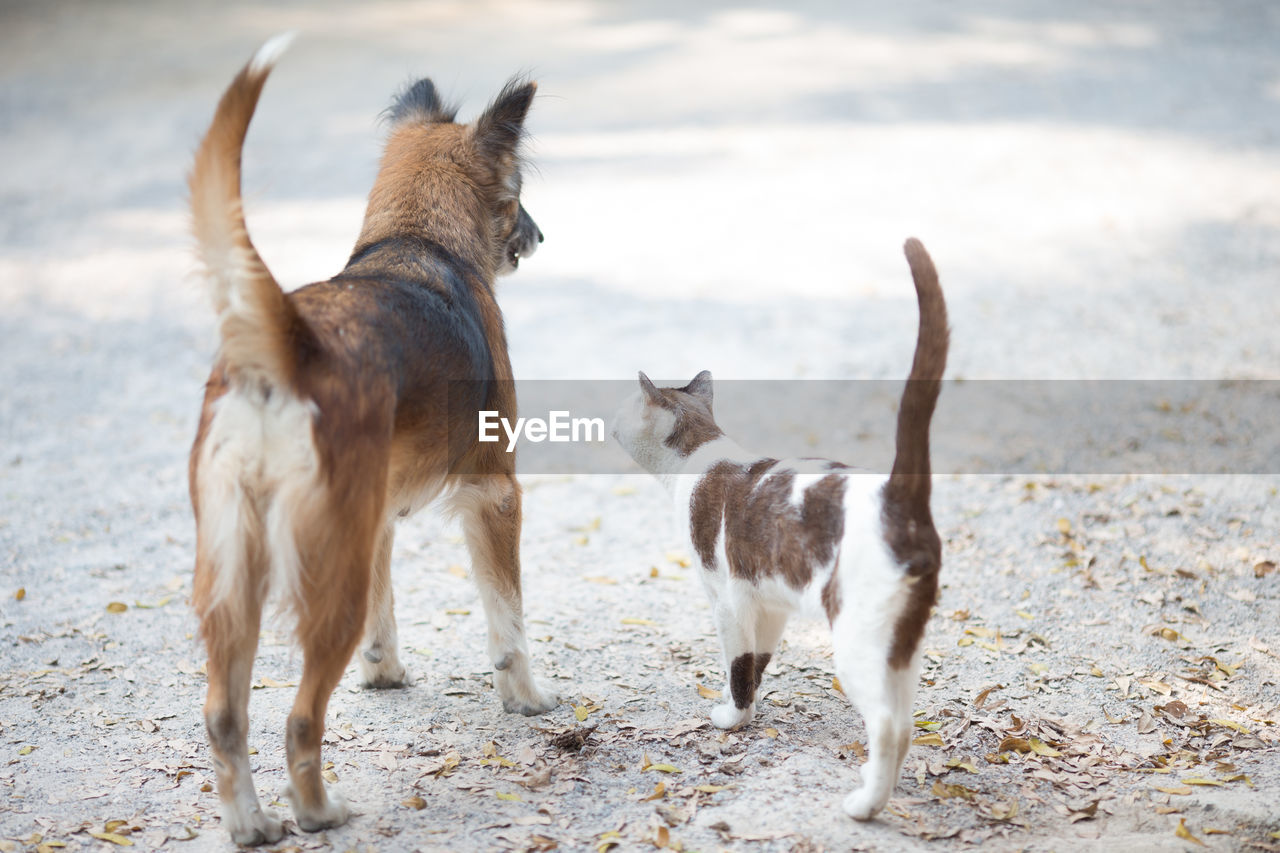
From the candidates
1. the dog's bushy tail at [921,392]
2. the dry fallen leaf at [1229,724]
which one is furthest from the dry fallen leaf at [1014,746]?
the dog's bushy tail at [921,392]

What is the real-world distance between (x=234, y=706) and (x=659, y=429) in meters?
1.80

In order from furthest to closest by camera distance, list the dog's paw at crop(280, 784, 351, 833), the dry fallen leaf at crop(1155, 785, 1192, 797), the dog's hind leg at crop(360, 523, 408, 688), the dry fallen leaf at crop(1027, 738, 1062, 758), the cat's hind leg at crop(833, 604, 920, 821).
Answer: the dog's hind leg at crop(360, 523, 408, 688)
the dry fallen leaf at crop(1027, 738, 1062, 758)
the dry fallen leaf at crop(1155, 785, 1192, 797)
the dog's paw at crop(280, 784, 351, 833)
the cat's hind leg at crop(833, 604, 920, 821)

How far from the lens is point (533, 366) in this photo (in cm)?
891

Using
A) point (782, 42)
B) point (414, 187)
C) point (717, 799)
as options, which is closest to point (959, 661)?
point (717, 799)

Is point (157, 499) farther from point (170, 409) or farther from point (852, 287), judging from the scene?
point (852, 287)

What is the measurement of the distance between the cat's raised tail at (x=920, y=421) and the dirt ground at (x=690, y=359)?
37.0 inches

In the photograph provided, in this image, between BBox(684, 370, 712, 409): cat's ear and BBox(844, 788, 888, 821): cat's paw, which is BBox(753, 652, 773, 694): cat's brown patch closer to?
BBox(844, 788, 888, 821): cat's paw

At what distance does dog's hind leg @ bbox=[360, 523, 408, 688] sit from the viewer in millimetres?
4301

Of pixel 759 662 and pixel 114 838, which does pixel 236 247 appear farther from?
pixel 759 662

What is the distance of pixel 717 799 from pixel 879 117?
11.7 m

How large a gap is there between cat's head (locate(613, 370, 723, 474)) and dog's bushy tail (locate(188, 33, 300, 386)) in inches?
60.2

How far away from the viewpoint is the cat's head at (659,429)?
411 cm

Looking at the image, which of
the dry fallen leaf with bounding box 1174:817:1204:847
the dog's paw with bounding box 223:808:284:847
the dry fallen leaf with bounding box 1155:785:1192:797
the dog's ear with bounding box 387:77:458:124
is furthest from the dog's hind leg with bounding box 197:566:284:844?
the dry fallen leaf with bounding box 1155:785:1192:797

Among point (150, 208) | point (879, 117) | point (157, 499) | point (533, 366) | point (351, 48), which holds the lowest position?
point (157, 499)
